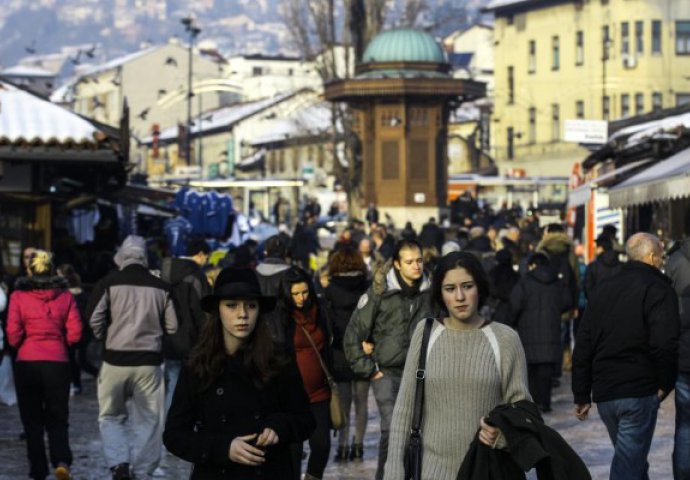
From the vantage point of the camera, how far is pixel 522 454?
6680 mm

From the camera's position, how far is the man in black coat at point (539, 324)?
1744cm

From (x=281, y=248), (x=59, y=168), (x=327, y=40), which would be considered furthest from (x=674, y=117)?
(x=327, y=40)

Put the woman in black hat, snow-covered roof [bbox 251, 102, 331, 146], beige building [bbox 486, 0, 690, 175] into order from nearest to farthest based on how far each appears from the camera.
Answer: the woman in black hat < beige building [bbox 486, 0, 690, 175] < snow-covered roof [bbox 251, 102, 331, 146]

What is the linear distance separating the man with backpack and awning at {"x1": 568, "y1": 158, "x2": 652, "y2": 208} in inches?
516

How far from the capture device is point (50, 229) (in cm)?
2319

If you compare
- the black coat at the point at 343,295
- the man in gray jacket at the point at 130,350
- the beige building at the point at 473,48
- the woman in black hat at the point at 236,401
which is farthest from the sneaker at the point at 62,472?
the beige building at the point at 473,48

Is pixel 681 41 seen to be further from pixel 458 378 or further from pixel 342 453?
pixel 458 378

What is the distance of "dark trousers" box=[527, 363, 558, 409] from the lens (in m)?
17.4

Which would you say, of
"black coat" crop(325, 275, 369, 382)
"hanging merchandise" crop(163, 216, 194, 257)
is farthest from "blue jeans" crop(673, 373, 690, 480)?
"hanging merchandise" crop(163, 216, 194, 257)

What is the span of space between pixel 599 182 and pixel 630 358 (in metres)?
18.2

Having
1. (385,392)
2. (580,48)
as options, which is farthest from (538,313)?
Answer: (580,48)

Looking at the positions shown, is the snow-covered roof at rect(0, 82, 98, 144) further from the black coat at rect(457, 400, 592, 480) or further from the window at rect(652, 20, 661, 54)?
the window at rect(652, 20, 661, 54)

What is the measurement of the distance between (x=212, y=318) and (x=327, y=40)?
168ft

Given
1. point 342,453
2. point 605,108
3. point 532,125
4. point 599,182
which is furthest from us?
point 532,125
